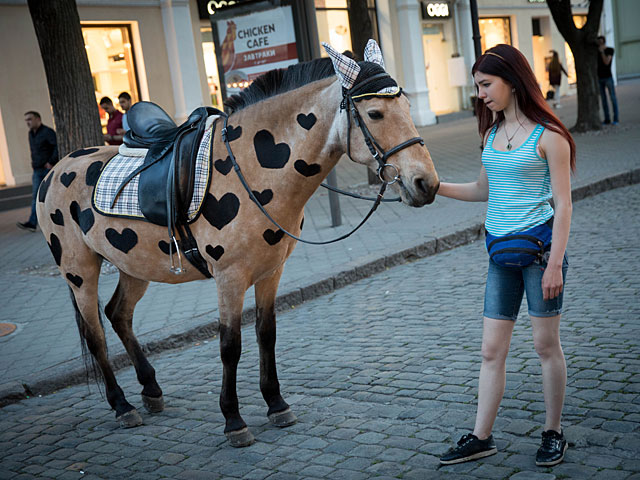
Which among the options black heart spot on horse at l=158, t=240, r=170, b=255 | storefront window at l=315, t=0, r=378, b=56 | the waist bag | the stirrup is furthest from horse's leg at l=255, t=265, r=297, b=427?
storefront window at l=315, t=0, r=378, b=56

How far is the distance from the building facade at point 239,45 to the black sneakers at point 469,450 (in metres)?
7.87

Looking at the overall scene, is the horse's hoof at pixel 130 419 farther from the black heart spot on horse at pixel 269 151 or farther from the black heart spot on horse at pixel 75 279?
the black heart spot on horse at pixel 269 151

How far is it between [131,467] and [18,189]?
14.7 m

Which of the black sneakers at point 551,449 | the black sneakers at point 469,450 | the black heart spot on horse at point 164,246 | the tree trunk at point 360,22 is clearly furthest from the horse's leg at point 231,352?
the tree trunk at point 360,22

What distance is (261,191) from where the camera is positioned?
13.7 feet

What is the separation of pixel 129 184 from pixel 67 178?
684 millimetres

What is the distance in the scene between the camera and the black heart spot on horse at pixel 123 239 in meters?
4.59

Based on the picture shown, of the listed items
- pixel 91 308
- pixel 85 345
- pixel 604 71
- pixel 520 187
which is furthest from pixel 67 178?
pixel 604 71

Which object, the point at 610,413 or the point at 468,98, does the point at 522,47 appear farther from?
the point at 610,413

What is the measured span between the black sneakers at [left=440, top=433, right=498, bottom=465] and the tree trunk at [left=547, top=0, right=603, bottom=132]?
52.7 ft

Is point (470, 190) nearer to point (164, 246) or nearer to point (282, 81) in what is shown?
point (282, 81)

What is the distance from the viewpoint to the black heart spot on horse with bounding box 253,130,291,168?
416 cm

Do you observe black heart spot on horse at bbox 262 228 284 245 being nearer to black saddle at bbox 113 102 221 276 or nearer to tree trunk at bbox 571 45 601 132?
black saddle at bbox 113 102 221 276

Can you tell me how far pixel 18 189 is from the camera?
680 inches
